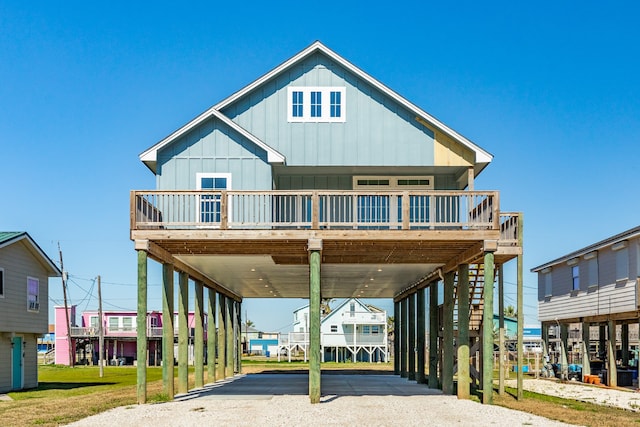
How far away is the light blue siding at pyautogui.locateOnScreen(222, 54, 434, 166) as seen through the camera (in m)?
25.6

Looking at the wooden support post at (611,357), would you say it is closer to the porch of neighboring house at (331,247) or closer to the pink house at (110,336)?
the porch of neighboring house at (331,247)

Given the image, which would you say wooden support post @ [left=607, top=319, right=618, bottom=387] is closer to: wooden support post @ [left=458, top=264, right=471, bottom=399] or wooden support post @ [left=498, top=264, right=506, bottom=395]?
wooden support post @ [left=498, top=264, right=506, bottom=395]

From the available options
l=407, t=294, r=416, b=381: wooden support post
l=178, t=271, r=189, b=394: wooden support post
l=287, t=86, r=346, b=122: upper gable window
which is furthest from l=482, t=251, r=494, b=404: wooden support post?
l=407, t=294, r=416, b=381: wooden support post

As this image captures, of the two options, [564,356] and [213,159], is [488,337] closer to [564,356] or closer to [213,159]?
[213,159]

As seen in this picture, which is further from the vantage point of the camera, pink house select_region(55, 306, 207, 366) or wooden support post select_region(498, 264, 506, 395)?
pink house select_region(55, 306, 207, 366)

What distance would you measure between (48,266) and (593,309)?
23.6 meters

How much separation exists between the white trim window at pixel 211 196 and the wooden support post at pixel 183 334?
370cm

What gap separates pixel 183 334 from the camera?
2475cm

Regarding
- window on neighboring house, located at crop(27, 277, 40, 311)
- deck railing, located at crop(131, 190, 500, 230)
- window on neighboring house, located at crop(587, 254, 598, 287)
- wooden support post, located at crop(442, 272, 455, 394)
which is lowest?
wooden support post, located at crop(442, 272, 455, 394)

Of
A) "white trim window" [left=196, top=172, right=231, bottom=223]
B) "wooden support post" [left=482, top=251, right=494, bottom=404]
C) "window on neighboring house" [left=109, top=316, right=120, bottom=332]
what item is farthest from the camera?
"window on neighboring house" [left=109, top=316, right=120, bottom=332]

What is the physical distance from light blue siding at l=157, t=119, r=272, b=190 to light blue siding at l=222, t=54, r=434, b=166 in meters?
1.10

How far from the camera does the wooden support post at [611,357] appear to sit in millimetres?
32125

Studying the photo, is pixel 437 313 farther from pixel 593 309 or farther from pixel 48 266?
pixel 48 266

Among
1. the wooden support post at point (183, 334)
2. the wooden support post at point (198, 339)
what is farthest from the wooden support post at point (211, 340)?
the wooden support post at point (183, 334)
